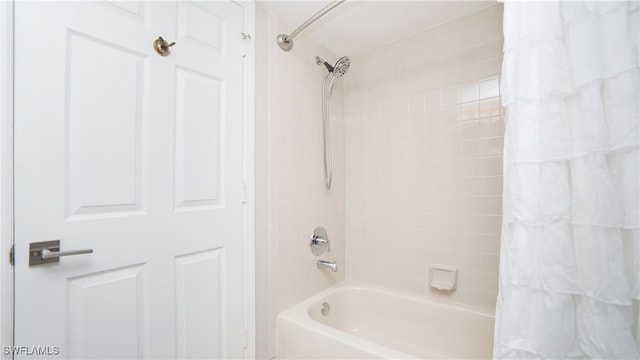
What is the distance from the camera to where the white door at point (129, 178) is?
84 cm

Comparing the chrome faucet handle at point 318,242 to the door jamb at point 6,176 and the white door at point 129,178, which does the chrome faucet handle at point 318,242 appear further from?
the door jamb at point 6,176

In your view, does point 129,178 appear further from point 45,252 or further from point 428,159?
point 428,159

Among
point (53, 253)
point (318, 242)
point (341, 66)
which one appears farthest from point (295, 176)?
point (53, 253)

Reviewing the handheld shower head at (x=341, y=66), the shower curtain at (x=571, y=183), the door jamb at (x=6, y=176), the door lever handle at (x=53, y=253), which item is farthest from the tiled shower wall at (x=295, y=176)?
the shower curtain at (x=571, y=183)

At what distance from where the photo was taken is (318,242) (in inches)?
71.3

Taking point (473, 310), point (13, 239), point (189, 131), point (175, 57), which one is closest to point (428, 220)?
point (473, 310)

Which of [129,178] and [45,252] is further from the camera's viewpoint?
[129,178]

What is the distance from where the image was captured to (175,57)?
1.16 metres

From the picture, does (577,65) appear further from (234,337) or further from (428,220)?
(234,337)

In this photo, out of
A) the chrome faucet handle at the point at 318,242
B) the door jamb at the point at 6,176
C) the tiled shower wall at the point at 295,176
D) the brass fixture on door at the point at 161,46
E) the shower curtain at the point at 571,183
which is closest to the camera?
the shower curtain at the point at 571,183

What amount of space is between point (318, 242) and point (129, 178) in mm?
1146

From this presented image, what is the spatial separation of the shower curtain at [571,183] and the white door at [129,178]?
3.84 feet

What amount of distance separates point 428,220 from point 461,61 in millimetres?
1029

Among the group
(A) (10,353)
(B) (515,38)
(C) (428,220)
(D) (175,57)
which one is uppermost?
(D) (175,57)
